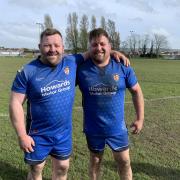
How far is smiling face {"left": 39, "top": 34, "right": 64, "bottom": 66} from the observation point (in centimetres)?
388

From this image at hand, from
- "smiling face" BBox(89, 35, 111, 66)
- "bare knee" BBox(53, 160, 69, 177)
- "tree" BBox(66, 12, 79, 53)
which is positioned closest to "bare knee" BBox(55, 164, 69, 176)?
"bare knee" BBox(53, 160, 69, 177)

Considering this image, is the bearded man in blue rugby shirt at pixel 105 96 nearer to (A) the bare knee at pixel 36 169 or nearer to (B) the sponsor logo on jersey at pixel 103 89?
(B) the sponsor logo on jersey at pixel 103 89

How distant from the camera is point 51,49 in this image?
3.87 metres

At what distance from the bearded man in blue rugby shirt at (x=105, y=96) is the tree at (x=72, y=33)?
83.6 m

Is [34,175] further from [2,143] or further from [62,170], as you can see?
[2,143]

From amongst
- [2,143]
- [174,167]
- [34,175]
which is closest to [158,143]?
[174,167]

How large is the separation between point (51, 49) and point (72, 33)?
9125 centimetres

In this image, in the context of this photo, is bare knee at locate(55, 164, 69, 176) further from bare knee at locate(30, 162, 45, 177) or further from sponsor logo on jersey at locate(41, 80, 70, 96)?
sponsor logo on jersey at locate(41, 80, 70, 96)

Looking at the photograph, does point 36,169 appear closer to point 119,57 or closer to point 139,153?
point 119,57

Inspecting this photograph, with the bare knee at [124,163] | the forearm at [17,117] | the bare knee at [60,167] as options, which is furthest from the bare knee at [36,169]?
the bare knee at [124,163]

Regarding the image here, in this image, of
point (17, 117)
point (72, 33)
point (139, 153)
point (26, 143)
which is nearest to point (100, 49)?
point (17, 117)

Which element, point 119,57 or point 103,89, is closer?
point 103,89

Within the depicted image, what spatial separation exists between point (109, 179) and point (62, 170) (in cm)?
116

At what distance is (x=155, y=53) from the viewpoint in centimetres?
9956
